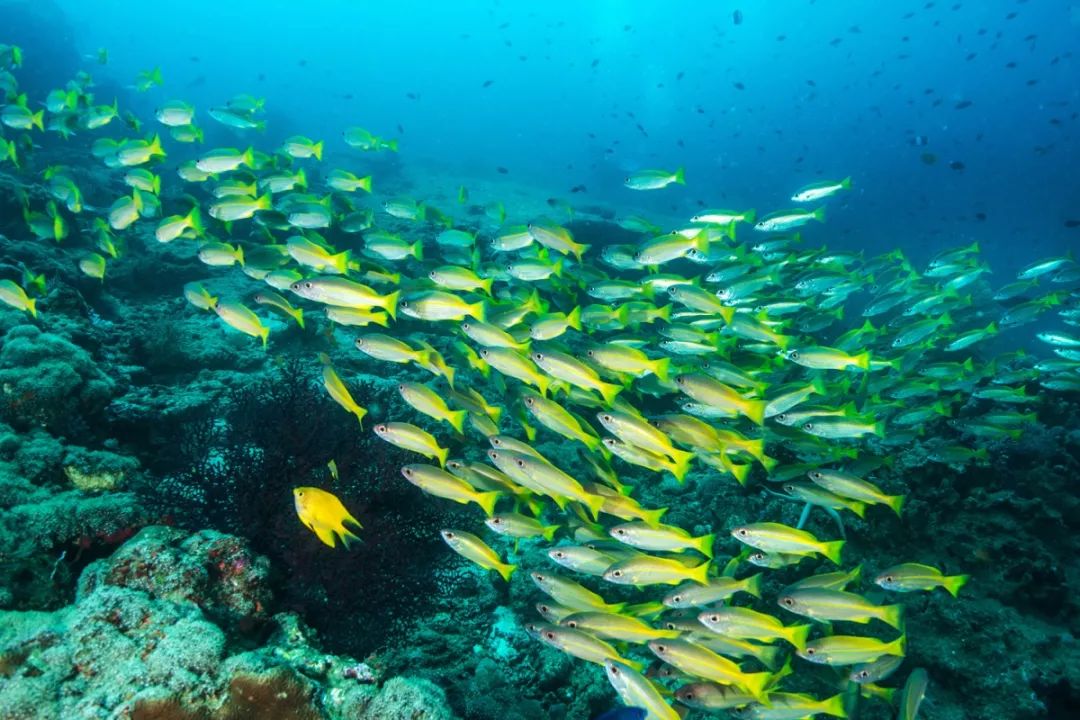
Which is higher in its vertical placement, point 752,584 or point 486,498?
point 752,584

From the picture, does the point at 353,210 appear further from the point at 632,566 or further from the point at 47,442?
the point at 632,566

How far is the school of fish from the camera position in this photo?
13.2 ft

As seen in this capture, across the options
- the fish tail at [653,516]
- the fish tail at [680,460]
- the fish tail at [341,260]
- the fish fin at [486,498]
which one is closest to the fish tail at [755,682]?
the fish tail at [653,516]

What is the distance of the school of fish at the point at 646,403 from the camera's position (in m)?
4.01

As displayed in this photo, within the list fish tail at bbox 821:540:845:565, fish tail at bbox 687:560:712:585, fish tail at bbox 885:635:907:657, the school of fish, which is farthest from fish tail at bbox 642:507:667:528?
fish tail at bbox 885:635:907:657

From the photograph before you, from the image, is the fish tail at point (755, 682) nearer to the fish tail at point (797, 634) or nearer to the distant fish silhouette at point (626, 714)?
the fish tail at point (797, 634)

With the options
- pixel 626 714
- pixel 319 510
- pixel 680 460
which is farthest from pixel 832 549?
pixel 319 510

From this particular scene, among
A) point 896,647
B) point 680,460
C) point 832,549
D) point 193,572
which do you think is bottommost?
point 193,572

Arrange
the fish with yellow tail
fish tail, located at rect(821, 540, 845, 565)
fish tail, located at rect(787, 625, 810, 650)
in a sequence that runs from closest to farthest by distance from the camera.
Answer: fish tail, located at rect(787, 625, 810, 650) → the fish with yellow tail → fish tail, located at rect(821, 540, 845, 565)

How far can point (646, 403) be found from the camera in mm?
10000

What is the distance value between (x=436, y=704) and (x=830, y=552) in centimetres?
329

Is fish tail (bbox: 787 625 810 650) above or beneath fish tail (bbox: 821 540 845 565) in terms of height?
beneath

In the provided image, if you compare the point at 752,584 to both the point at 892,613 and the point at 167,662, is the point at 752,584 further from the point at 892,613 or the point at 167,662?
the point at 167,662

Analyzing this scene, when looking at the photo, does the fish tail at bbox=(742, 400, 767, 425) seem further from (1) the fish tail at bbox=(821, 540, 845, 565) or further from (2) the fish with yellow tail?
(2) the fish with yellow tail
